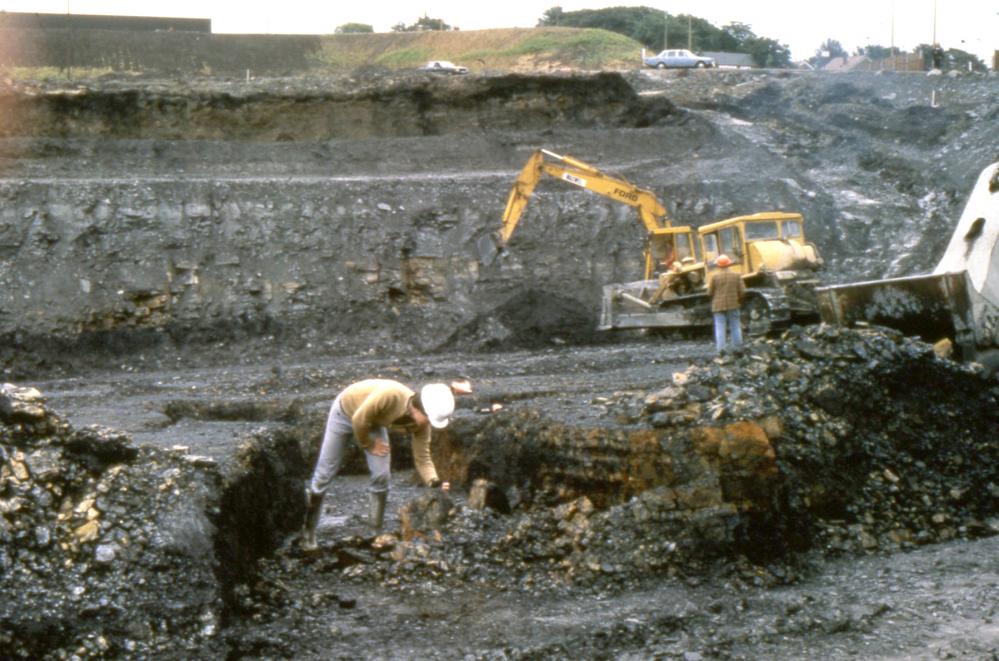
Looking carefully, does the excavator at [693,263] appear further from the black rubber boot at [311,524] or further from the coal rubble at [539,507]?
the black rubber boot at [311,524]

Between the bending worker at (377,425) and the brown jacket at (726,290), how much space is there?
20.6ft

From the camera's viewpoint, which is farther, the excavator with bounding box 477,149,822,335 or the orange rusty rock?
the excavator with bounding box 477,149,822,335

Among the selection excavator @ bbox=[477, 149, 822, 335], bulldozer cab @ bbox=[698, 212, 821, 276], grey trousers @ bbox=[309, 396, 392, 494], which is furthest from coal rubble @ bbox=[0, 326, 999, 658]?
bulldozer cab @ bbox=[698, 212, 821, 276]

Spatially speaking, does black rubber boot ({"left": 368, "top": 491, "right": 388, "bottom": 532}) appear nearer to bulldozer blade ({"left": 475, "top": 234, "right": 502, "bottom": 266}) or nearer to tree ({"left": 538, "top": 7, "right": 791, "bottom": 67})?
bulldozer blade ({"left": 475, "top": 234, "right": 502, "bottom": 266})

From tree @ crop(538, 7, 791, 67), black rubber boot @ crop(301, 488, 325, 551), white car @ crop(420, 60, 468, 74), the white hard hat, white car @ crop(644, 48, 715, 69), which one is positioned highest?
tree @ crop(538, 7, 791, 67)

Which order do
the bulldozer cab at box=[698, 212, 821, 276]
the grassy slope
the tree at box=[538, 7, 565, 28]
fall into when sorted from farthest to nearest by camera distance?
the tree at box=[538, 7, 565, 28], the grassy slope, the bulldozer cab at box=[698, 212, 821, 276]

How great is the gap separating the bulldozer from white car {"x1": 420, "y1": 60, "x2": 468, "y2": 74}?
2220 cm

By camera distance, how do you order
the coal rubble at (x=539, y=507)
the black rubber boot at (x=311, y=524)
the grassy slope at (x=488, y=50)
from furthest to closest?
the grassy slope at (x=488, y=50) < the black rubber boot at (x=311, y=524) < the coal rubble at (x=539, y=507)

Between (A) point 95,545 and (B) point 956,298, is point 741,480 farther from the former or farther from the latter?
(A) point 95,545

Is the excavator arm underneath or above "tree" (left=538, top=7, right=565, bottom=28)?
underneath

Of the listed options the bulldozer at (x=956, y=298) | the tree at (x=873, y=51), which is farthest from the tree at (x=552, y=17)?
the bulldozer at (x=956, y=298)

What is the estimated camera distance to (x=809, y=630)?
8031 mm

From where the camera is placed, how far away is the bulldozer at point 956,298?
1247 cm

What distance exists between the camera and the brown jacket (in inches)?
626
